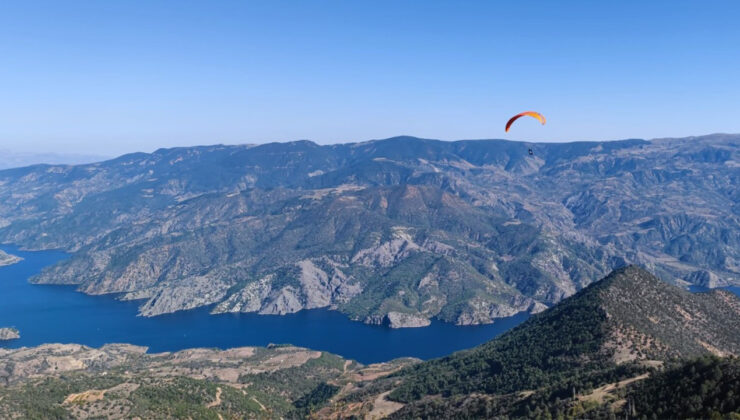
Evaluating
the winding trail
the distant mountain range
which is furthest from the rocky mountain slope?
the winding trail

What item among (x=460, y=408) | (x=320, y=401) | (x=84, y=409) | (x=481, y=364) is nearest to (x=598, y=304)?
(x=481, y=364)

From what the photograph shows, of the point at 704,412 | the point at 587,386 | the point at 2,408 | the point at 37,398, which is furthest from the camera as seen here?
the point at 37,398

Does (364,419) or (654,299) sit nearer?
(364,419)

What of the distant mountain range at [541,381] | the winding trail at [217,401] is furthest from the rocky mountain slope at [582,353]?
the winding trail at [217,401]

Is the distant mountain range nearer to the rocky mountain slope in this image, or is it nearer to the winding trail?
the winding trail

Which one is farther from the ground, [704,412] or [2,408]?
[704,412]

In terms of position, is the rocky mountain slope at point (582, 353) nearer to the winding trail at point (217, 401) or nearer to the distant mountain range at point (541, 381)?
the distant mountain range at point (541, 381)

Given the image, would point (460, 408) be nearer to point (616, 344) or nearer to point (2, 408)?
point (616, 344)

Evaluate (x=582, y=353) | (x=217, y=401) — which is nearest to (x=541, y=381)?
(x=582, y=353)
